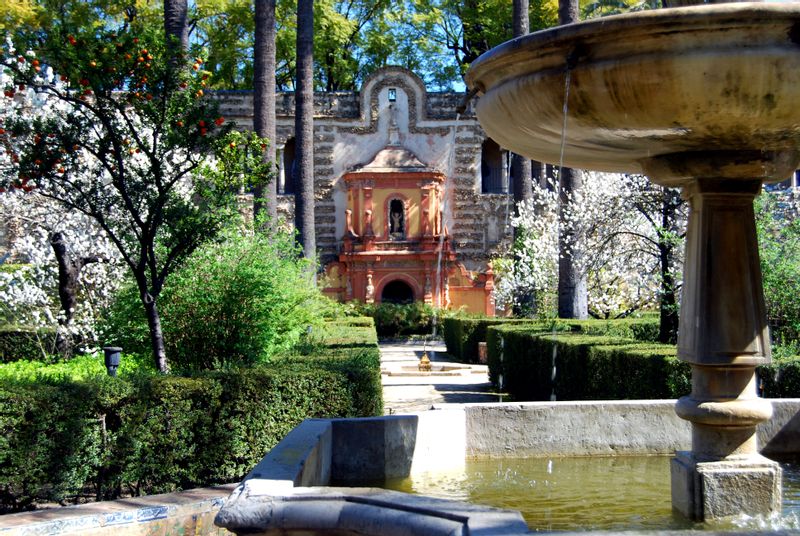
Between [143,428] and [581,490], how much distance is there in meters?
3.61

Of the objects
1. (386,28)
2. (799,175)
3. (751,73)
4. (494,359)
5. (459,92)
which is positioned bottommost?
(494,359)

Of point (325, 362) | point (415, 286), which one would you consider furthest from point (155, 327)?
point (415, 286)

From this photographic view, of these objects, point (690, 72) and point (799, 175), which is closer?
point (690, 72)

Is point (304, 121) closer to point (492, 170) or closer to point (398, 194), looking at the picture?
point (398, 194)

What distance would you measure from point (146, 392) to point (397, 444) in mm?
2496

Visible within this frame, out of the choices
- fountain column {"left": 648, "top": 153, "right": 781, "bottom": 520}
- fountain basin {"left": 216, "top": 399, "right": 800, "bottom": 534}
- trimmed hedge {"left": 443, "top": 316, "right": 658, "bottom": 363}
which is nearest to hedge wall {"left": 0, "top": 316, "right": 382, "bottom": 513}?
fountain basin {"left": 216, "top": 399, "right": 800, "bottom": 534}

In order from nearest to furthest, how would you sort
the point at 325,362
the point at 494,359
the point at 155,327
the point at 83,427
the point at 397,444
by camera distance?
the point at 397,444 → the point at 83,427 → the point at 325,362 → the point at 155,327 → the point at 494,359

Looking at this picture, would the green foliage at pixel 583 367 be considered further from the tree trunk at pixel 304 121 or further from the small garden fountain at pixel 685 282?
the tree trunk at pixel 304 121

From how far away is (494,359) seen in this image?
1883 cm

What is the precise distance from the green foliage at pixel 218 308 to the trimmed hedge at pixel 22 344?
16.5ft

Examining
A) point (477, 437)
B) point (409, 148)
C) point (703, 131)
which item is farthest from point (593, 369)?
point (409, 148)

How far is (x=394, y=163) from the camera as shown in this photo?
3753 cm

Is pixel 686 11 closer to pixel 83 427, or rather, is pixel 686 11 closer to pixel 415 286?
pixel 83 427

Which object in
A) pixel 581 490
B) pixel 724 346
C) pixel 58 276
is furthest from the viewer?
pixel 58 276
